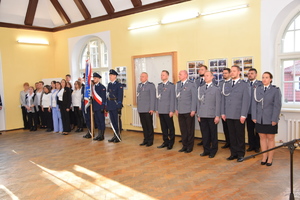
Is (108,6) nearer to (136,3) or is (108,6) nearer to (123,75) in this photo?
(136,3)

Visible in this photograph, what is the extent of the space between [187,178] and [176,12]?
432 centimetres

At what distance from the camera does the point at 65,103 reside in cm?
793

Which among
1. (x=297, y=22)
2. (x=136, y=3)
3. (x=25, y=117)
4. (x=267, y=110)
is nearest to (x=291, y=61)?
(x=297, y=22)

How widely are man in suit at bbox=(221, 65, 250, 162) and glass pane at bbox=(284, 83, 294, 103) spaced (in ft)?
4.88

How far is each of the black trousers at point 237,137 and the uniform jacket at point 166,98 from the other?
1.30m

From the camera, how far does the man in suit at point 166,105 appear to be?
5.81 meters

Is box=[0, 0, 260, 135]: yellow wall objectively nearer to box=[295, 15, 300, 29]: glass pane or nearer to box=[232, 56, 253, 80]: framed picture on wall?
box=[232, 56, 253, 80]: framed picture on wall

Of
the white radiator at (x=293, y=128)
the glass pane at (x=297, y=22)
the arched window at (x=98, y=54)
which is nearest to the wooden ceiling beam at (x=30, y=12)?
the arched window at (x=98, y=54)

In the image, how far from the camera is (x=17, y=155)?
19.3 ft

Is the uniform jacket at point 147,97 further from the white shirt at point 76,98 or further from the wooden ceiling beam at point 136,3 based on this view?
the white shirt at point 76,98

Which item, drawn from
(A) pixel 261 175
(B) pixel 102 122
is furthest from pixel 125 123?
(A) pixel 261 175

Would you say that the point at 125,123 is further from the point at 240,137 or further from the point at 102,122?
the point at 240,137

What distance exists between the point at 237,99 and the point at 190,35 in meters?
2.46

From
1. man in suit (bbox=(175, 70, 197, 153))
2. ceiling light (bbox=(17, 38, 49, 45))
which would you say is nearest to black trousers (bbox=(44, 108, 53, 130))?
ceiling light (bbox=(17, 38, 49, 45))
